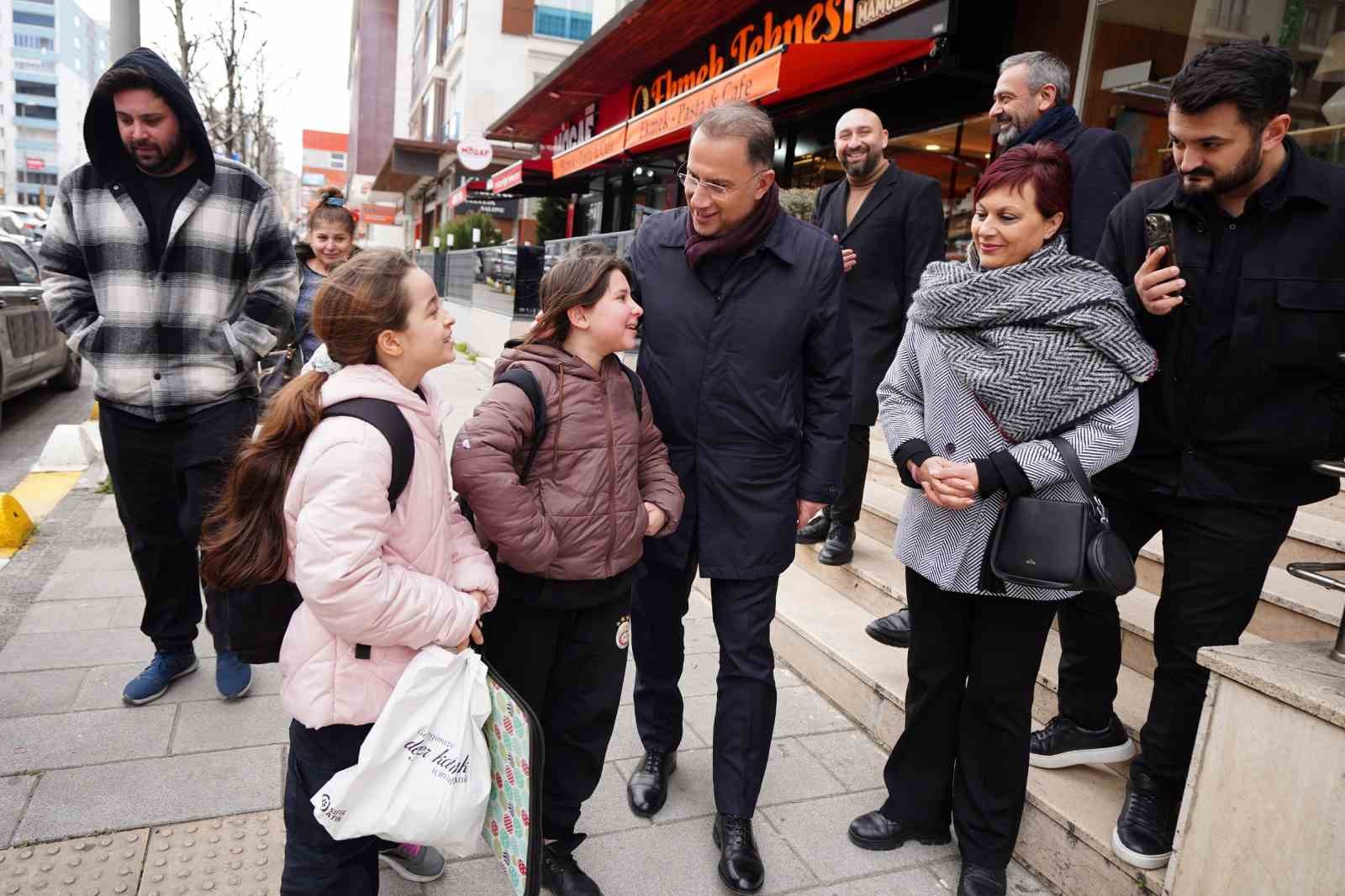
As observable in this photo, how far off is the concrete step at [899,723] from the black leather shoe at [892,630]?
101 millimetres

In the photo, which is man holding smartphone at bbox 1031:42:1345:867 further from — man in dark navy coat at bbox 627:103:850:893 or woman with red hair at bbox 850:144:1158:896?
man in dark navy coat at bbox 627:103:850:893

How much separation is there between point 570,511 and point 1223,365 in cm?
170

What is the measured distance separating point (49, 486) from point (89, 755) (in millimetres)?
4265

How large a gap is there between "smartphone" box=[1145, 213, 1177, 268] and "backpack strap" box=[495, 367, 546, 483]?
5.25 ft

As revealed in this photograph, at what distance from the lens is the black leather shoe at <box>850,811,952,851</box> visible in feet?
8.70

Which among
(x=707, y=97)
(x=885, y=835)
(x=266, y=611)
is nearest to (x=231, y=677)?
(x=266, y=611)

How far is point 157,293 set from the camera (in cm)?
303

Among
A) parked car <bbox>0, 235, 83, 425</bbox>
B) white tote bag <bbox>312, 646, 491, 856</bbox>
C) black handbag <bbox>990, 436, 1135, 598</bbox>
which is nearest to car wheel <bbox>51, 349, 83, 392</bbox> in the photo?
parked car <bbox>0, 235, 83, 425</bbox>

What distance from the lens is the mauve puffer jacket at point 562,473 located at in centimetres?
200

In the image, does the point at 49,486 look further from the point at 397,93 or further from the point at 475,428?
the point at 397,93

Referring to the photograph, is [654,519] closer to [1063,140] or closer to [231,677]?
[231,677]

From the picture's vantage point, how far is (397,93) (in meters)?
60.9

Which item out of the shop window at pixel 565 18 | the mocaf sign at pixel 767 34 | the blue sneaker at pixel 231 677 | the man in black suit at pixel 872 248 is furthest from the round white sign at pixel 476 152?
the blue sneaker at pixel 231 677

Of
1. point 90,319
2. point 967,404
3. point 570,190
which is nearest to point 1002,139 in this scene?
point 967,404
